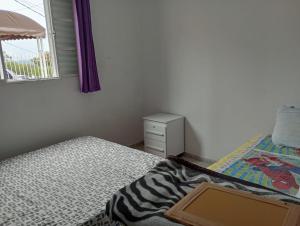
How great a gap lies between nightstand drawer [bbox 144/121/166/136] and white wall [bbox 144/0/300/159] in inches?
15.2

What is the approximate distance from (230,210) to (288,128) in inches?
65.6

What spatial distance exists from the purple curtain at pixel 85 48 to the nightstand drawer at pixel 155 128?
32.0 inches

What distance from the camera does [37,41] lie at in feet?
8.33

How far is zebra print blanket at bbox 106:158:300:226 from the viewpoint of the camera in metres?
0.82

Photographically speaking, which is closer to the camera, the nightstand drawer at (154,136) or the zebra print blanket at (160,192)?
the zebra print blanket at (160,192)

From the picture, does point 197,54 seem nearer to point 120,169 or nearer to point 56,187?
point 120,169

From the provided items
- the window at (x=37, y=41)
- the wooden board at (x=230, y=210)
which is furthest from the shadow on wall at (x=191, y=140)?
the wooden board at (x=230, y=210)

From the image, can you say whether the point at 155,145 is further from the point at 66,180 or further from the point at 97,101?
the point at 66,180

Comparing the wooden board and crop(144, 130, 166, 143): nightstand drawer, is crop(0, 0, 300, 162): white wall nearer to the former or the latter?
crop(144, 130, 166, 143): nightstand drawer

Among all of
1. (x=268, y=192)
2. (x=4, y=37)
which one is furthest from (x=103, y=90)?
(x=268, y=192)

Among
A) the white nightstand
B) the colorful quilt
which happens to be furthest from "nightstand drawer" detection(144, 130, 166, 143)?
the colorful quilt

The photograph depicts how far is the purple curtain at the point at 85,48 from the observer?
104 inches

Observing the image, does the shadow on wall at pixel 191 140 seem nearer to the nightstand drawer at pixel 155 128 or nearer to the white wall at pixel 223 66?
the white wall at pixel 223 66

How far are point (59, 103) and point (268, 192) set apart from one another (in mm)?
2307
